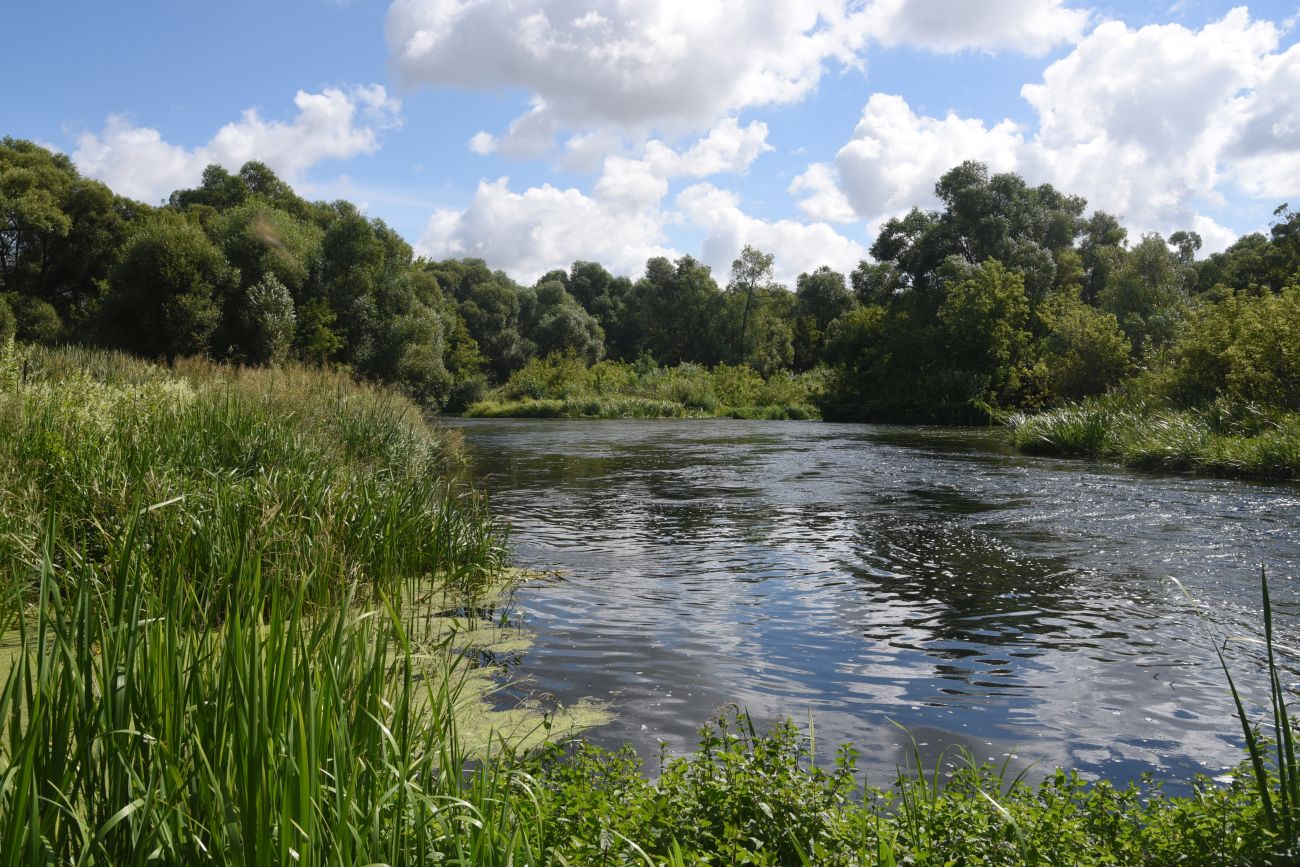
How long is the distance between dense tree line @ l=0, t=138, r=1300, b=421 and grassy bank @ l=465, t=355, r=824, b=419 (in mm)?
2342

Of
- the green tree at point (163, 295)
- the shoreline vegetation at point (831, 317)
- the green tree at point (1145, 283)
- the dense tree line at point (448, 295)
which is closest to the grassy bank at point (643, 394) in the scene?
the shoreline vegetation at point (831, 317)

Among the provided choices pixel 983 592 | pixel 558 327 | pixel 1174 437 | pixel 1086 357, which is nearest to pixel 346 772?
pixel 983 592

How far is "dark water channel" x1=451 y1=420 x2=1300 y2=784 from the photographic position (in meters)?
5.24

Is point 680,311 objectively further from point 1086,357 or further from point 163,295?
point 163,295

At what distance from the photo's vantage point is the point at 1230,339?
22.0 metres

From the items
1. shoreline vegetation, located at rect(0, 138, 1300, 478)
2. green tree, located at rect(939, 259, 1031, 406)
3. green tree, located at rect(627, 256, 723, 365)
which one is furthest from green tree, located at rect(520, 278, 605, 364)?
green tree, located at rect(939, 259, 1031, 406)

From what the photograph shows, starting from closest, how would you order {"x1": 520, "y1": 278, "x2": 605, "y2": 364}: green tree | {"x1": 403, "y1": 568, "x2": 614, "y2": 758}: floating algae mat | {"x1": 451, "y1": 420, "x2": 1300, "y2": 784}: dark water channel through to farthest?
{"x1": 403, "y1": 568, "x2": 614, "y2": 758}: floating algae mat < {"x1": 451, "y1": 420, "x2": 1300, "y2": 784}: dark water channel < {"x1": 520, "y1": 278, "x2": 605, "y2": 364}: green tree

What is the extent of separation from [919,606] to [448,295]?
59.0 m

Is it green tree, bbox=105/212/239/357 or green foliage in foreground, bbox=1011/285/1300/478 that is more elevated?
green tree, bbox=105/212/239/357

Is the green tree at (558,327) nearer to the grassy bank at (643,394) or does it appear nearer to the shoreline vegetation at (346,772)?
the grassy bank at (643,394)

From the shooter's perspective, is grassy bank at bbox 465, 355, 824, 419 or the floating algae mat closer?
the floating algae mat

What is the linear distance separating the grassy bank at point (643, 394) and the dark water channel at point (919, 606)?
30.7 m

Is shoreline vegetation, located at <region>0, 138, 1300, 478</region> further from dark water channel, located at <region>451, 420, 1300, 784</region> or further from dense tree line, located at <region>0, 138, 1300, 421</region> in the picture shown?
dark water channel, located at <region>451, 420, 1300, 784</region>

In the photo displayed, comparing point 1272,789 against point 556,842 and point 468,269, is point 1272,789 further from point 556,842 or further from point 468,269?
point 468,269
